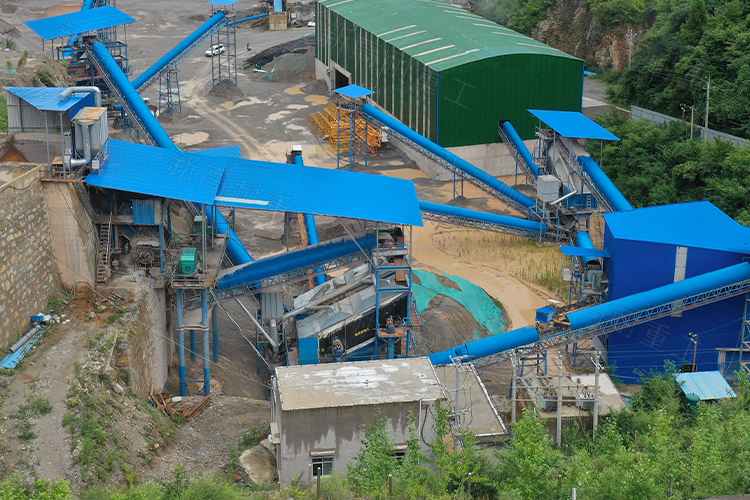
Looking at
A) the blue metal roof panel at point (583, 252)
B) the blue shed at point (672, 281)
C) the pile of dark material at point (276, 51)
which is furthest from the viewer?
the pile of dark material at point (276, 51)

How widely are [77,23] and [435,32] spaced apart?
24683 millimetres

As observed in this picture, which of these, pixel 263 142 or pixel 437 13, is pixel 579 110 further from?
pixel 263 142

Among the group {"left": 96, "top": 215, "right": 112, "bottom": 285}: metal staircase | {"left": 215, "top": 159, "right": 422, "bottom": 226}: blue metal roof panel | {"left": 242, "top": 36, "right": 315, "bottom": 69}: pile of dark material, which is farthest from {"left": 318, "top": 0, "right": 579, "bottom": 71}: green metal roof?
{"left": 96, "top": 215, "right": 112, "bottom": 285}: metal staircase

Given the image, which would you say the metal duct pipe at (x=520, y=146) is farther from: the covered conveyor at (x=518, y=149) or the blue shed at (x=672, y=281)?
the blue shed at (x=672, y=281)

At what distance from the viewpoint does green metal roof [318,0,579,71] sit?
60844 mm

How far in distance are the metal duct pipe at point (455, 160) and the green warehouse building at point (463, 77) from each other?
379 centimetres

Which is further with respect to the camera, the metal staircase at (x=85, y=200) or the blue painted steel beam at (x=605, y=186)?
the blue painted steel beam at (x=605, y=186)

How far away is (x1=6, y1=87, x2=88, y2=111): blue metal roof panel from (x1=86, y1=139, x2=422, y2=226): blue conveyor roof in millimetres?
2430

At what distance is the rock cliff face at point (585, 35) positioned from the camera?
79750 mm

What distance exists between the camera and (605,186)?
46188 millimetres

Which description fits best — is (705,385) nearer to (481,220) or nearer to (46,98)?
(481,220)

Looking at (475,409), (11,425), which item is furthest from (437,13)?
(11,425)

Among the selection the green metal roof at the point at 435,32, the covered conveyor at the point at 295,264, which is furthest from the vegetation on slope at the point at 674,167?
the covered conveyor at the point at 295,264

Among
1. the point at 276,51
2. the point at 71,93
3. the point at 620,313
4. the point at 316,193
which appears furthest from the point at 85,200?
the point at 276,51
